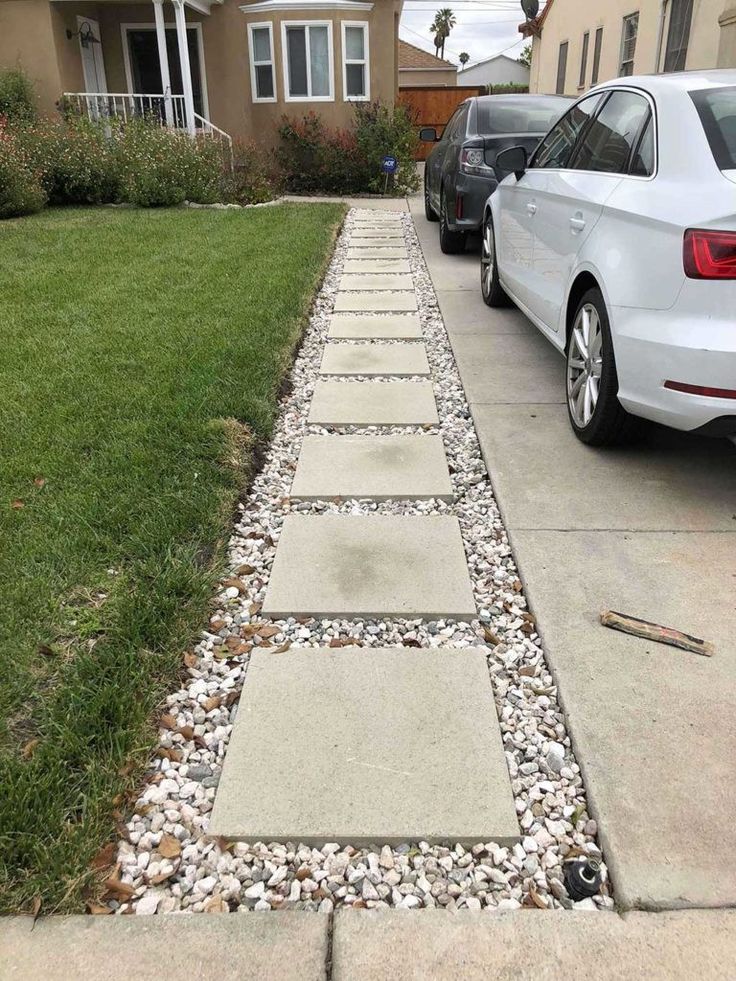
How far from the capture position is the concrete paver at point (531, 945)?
1.69 metres

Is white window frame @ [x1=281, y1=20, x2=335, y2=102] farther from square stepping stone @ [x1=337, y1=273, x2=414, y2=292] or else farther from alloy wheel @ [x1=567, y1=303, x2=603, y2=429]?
alloy wheel @ [x1=567, y1=303, x2=603, y2=429]

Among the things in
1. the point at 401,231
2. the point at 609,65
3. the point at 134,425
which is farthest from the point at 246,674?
the point at 609,65

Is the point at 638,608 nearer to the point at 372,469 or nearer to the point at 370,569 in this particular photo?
the point at 370,569

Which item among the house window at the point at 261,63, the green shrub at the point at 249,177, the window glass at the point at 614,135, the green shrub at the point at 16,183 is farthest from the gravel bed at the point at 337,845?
the house window at the point at 261,63

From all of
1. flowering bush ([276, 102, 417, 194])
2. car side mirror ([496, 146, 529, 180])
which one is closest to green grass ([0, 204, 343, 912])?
car side mirror ([496, 146, 529, 180])

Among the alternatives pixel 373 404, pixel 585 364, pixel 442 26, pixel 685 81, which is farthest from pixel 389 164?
pixel 442 26

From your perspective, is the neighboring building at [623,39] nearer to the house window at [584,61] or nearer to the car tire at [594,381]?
the house window at [584,61]

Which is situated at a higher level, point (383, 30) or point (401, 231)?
point (383, 30)

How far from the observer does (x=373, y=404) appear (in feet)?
16.3

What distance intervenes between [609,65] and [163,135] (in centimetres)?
996

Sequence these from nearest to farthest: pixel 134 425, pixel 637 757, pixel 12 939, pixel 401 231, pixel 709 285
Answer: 1. pixel 12 939
2. pixel 637 757
3. pixel 709 285
4. pixel 134 425
5. pixel 401 231

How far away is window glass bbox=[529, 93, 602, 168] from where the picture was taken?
4.86 m

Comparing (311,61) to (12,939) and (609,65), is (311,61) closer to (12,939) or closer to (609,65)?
(609,65)

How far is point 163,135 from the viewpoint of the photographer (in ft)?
45.5
